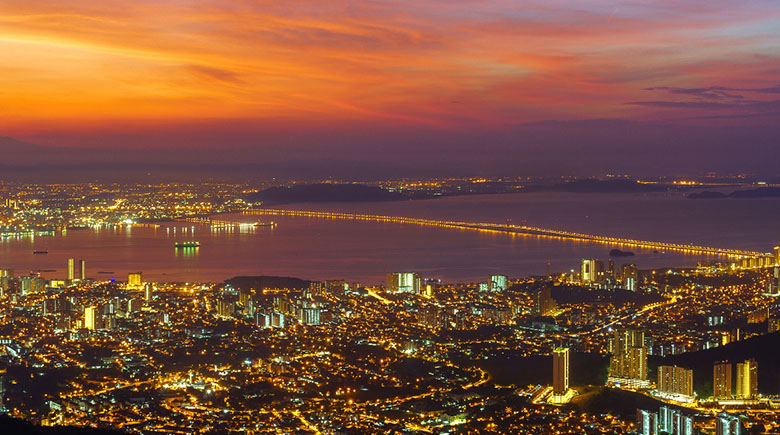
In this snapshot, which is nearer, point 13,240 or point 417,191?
point 13,240

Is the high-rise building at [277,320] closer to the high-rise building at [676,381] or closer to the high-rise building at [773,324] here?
the high-rise building at [676,381]

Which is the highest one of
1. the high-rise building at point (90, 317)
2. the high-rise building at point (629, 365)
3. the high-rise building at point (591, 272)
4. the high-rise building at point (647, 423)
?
the high-rise building at point (591, 272)

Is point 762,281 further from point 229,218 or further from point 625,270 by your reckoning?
point 229,218

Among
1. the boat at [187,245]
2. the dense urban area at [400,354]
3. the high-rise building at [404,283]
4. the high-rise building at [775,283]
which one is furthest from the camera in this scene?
the boat at [187,245]

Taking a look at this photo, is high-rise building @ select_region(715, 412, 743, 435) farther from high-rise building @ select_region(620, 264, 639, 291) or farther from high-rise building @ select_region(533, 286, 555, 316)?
high-rise building @ select_region(620, 264, 639, 291)

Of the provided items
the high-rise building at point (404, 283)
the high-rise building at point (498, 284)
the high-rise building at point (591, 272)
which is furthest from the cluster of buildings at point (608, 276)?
the high-rise building at point (404, 283)

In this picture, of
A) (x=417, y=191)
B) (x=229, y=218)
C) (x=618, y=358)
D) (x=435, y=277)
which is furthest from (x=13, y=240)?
(x=417, y=191)
